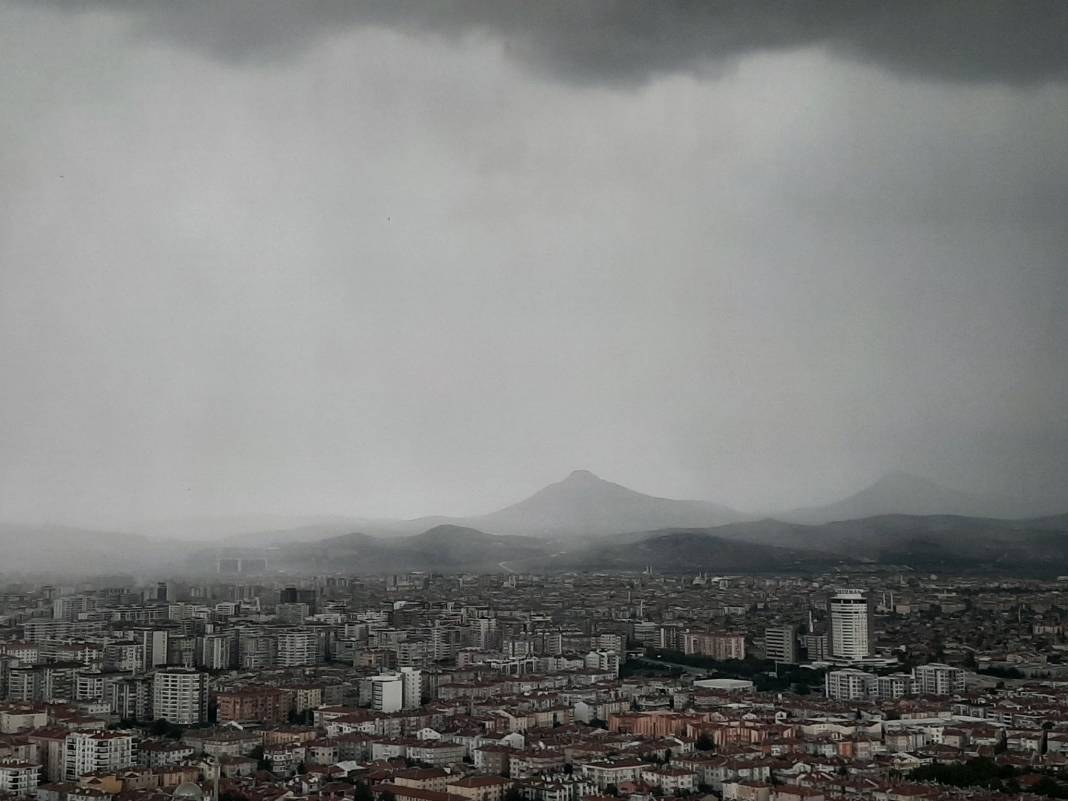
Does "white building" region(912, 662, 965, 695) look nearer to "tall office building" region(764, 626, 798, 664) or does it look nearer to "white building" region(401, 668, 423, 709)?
"tall office building" region(764, 626, 798, 664)

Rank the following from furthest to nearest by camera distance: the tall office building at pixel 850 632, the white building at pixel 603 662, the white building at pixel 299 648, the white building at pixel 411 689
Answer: the tall office building at pixel 850 632
the white building at pixel 299 648
the white building at pixel 603 662
the white building at pixel 411 689

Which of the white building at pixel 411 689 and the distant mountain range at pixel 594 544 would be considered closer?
the white building at pixel 411 689

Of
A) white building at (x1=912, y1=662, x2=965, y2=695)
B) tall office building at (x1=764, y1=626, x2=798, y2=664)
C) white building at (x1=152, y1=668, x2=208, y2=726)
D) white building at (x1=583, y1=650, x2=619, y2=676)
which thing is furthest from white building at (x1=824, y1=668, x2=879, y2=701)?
white building at (x1=152, y1=668, x2=208, y2=726)

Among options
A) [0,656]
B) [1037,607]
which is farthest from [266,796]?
[1037,607]

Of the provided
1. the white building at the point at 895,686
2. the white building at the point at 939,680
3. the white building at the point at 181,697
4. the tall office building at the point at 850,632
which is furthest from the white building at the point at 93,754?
the tall office building at the point at 850,632

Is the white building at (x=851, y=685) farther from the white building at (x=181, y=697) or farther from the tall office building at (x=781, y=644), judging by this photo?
the white building at (x=181, y=697)

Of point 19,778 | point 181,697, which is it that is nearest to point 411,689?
point 181,697
